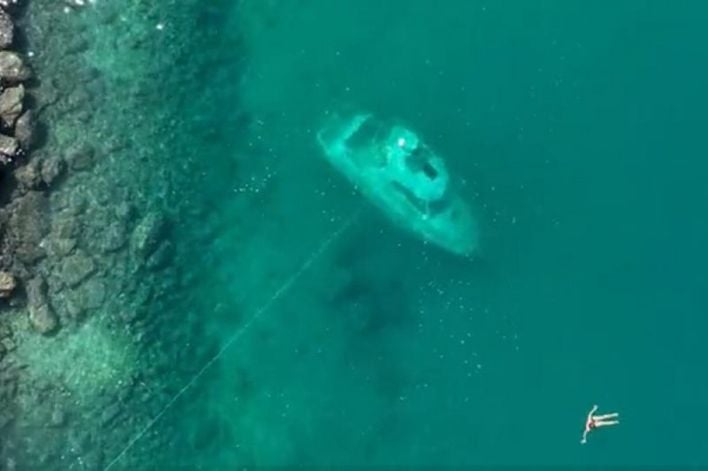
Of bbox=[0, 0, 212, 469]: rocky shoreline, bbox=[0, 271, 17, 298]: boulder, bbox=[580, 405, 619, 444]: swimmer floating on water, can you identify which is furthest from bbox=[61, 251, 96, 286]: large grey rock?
bbox=[580, 405, 619, 444]: swimmer floating on water

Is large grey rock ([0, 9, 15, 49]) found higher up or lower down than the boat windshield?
lower down

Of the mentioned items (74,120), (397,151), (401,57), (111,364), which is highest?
(401,57)

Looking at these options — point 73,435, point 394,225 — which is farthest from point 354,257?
point 73,435

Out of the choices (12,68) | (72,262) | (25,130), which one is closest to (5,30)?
(12,68)

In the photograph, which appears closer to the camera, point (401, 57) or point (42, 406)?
point (42, 406)

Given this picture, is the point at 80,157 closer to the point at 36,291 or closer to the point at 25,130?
the point at 25,130

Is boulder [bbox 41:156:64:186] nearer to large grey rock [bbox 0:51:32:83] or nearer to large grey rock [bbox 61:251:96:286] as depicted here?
large grey rock [bbox 61:251:96:286]

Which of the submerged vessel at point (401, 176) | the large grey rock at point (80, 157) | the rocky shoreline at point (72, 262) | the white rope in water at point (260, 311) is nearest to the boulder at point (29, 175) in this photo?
the rocky shoreline at point (72, 262)

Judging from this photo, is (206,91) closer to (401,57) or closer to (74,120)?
(74,120)
